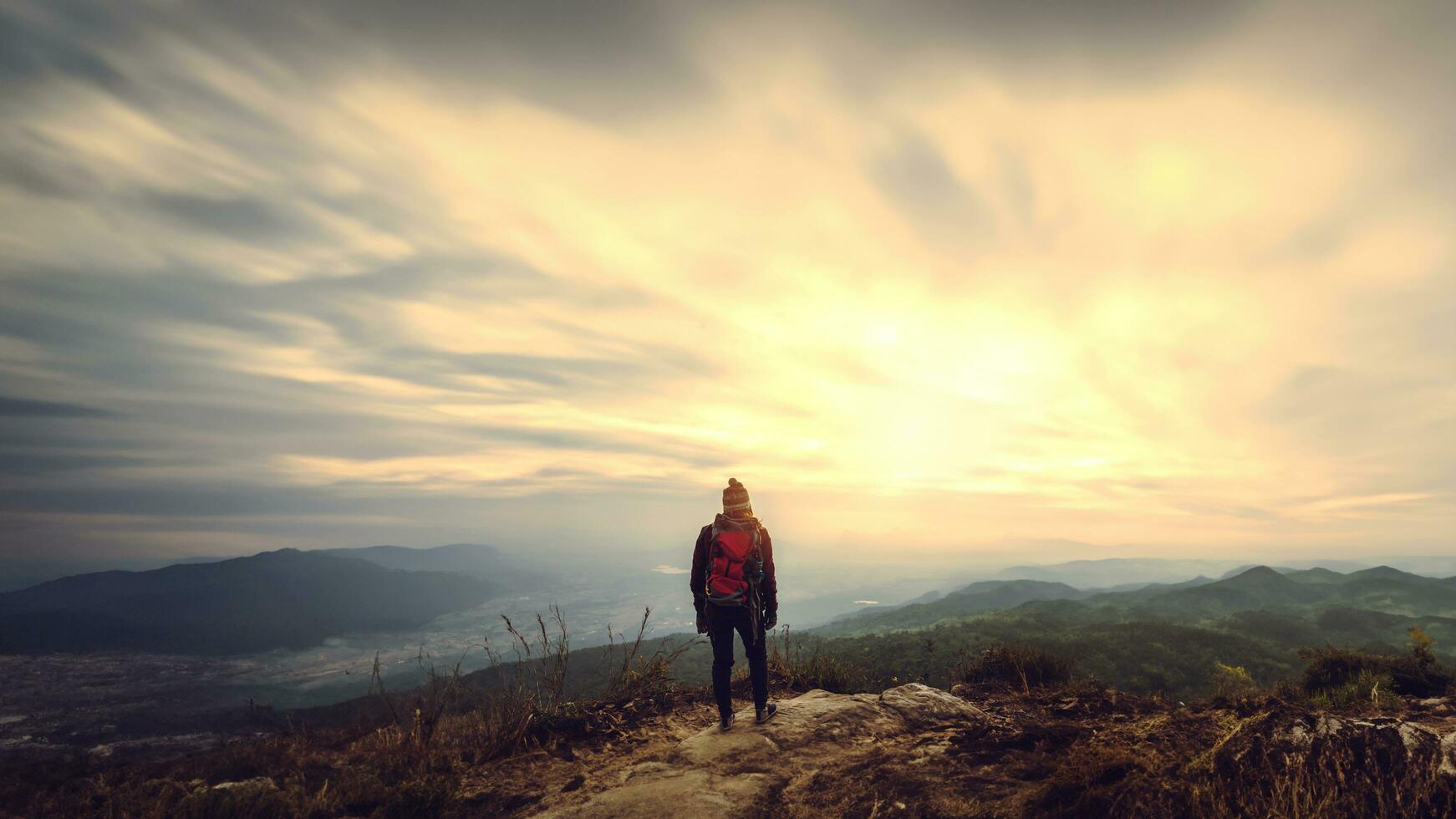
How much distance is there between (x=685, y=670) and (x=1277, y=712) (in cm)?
5837

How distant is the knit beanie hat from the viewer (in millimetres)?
7711

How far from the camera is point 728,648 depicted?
7422 millimetres

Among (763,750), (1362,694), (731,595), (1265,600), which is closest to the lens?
(763,750)

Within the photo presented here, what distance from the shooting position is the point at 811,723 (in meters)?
7.18

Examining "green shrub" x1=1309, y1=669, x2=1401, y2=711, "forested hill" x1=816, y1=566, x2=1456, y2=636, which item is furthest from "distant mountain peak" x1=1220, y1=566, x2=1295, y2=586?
"green shrub" x1=1309, y1=669, x2=1401, y2=711

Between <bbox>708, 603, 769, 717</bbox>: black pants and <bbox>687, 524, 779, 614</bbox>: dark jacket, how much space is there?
0.94 ft

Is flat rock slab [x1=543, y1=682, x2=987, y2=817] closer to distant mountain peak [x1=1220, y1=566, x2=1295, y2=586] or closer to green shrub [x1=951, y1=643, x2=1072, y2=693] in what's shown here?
green shrub [x1=951, y1=643, x2=1072, y2=693]

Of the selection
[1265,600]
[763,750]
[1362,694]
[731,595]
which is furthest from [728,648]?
[1265,600]

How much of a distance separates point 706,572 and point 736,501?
1088 millimetres

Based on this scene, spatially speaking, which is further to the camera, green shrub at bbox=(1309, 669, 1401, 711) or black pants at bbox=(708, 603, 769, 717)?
black pants at bbox=(708, 603, 769, 717)

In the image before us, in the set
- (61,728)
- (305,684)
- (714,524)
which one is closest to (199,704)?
(61,728)

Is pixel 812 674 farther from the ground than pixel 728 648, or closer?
closer

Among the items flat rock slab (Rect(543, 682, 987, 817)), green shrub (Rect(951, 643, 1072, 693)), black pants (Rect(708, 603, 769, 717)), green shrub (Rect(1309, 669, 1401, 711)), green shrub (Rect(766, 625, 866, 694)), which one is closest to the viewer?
flat rock slab (Rect(543, 682, 987, 817))

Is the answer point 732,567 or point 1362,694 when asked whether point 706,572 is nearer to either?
point 732,567
